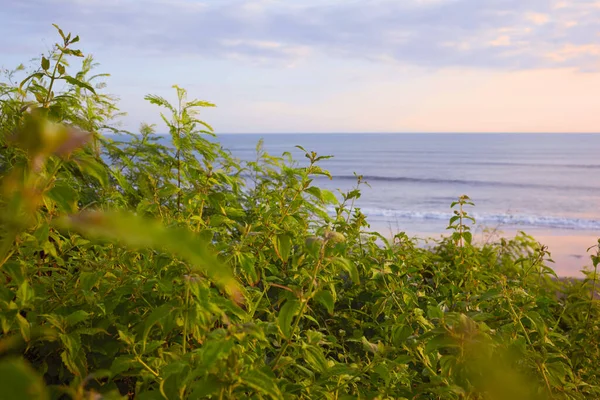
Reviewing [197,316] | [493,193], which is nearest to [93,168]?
[197,316]

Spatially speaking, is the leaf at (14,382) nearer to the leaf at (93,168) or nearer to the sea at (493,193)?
the leaf at (93,168)

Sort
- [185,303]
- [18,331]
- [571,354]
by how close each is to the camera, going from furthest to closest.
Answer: [571,354] < [18,331] < [185,303]

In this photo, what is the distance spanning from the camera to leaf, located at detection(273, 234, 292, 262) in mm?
1982

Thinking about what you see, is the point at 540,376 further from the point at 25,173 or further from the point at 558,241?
the point at 558,241

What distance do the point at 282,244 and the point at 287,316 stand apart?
61cm

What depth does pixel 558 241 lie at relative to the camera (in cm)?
1411

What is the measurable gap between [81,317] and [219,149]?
5.69 feet

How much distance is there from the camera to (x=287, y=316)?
4.68ft

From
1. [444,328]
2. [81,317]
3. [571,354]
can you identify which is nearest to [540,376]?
[444,328]

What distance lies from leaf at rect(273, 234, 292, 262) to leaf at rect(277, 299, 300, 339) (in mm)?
522

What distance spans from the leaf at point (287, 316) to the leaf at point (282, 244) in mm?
522

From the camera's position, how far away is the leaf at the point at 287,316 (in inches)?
55.5

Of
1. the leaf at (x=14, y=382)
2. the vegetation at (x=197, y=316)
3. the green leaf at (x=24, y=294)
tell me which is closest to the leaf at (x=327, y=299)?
the vegetation at (x=197, y=316)

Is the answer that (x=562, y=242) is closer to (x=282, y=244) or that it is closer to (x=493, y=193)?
(x=493, y=193)
